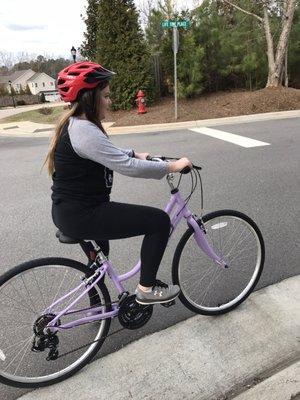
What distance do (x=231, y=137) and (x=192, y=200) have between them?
4606 mm

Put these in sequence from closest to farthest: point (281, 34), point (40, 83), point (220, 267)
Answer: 1. point (220, 267)
2. point (281, 34)
3. point (40, 83)

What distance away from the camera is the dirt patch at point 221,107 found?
13.9m

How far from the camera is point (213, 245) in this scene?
3.15m

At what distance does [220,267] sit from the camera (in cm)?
331

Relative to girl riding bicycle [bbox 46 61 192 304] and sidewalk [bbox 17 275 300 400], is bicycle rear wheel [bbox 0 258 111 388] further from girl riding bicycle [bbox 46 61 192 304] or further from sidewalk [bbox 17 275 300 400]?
girl riding bicycle [bbox 46 61 192 304]

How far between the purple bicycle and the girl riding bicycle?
0.18m

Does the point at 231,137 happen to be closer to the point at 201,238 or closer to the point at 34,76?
the point at 201,238

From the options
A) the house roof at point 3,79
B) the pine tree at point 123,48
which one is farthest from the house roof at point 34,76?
the pine tree at point 123,48

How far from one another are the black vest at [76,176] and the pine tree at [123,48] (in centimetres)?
1359

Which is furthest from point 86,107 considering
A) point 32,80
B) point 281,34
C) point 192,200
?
point 32,80

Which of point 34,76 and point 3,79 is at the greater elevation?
point 3,79

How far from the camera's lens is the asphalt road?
12.8ft

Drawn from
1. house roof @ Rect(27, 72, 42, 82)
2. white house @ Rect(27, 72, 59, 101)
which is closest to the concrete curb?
white house @ Rect(27, 72, 59, 101)

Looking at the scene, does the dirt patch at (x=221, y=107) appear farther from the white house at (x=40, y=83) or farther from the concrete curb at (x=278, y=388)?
the white house at (x=40, y=83)
